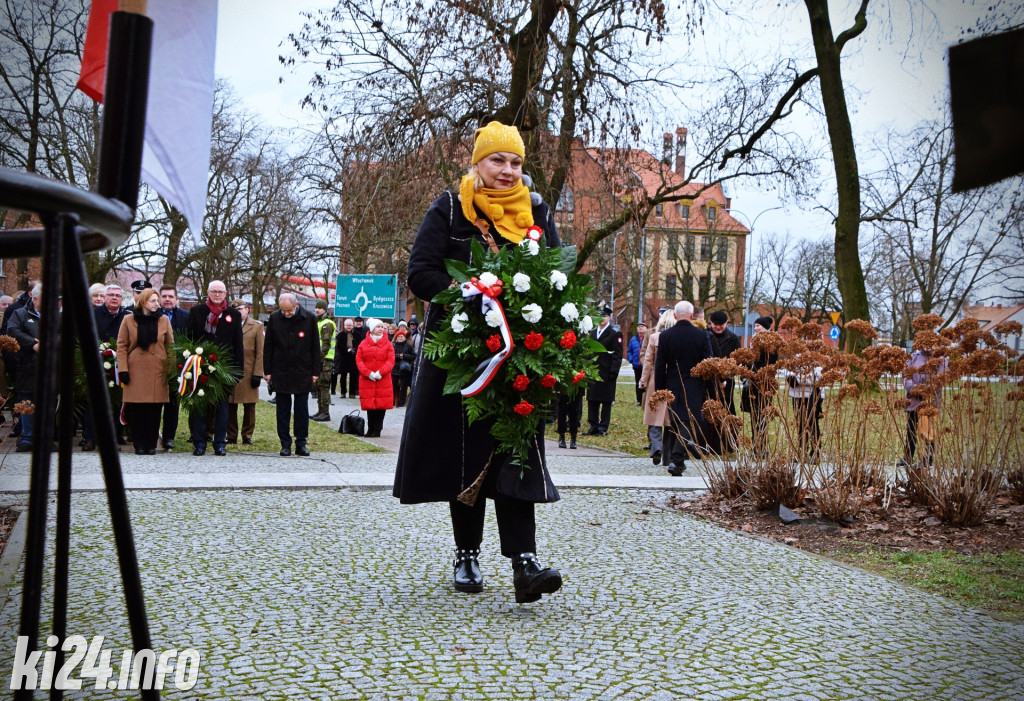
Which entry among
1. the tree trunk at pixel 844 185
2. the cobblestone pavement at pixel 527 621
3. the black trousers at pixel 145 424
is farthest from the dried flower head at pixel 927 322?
the black trousers at pixel 145 424

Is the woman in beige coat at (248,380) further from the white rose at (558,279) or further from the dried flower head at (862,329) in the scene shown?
the white rose at (558,279)

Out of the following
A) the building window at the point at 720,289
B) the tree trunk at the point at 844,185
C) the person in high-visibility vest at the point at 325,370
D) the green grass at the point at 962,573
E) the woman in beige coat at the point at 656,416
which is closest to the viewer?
the green grass at the point at 962,573

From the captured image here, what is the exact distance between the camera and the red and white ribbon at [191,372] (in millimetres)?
12031

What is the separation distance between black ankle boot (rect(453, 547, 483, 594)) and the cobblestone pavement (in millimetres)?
82

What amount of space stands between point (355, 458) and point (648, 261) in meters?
48.7

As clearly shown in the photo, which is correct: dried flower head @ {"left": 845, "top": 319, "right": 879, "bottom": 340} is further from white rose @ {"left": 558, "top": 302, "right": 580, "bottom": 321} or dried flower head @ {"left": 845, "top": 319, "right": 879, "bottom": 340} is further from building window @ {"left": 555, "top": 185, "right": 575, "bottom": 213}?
building window @ {"left": 555, "top": 185, "right": 575, "bottom": 213}

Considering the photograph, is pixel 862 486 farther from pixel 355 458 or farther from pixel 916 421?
pixel 355 458

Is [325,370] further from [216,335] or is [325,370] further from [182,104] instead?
[182,104]

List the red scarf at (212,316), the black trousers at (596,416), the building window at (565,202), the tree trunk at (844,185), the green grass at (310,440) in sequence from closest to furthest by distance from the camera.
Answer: the red scarf at (212,316), the green grass at (310,440), the tree trunk at (844,185), the building window at (565,202), the black trousers at (596,416)

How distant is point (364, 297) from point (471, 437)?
22996 mm

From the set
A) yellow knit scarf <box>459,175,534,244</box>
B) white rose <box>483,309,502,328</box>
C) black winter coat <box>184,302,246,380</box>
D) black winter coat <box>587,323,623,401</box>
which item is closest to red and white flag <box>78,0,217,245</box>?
white rose <box>483,309,502,328</box>

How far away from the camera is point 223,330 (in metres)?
12.7

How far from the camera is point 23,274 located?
1.55 m

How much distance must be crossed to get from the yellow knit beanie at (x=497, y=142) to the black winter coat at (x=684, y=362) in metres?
6.96
